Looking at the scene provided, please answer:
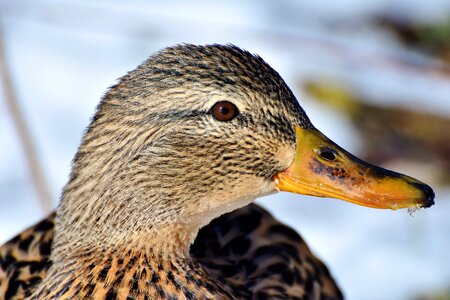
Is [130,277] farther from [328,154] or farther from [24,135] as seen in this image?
[24,135]

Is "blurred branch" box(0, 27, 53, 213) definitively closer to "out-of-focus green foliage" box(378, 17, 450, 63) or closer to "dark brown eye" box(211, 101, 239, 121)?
"dark brown eye" box(211, 101, 239, 121)

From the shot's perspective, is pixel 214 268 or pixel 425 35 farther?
pixel 425 35

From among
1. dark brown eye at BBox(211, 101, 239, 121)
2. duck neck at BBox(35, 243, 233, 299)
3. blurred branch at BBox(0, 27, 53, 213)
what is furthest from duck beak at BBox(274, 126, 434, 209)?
blurred branch at BBox(0, 27, 53, 213)

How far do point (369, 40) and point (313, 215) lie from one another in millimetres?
1220

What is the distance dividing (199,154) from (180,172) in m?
0.08

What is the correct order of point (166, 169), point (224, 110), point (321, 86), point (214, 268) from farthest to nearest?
point (321, 86) < point (214, 268) < point (166, 169) < point (224, 110)

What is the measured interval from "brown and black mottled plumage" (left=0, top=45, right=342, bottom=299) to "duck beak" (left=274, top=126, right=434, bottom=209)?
4 cm

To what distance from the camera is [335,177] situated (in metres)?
3.21

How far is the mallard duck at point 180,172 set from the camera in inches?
124

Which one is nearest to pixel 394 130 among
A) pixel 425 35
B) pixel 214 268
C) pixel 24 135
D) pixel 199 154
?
pixel 425 35

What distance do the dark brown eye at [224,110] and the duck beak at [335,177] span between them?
0.20 m

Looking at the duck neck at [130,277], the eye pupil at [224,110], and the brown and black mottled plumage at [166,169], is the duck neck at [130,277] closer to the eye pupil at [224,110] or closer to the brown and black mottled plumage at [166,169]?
the brown and black mottled plumage at [166,169]

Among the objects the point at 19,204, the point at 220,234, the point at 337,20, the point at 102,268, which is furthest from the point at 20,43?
the point at 102,268

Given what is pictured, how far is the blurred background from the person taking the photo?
523 cm
